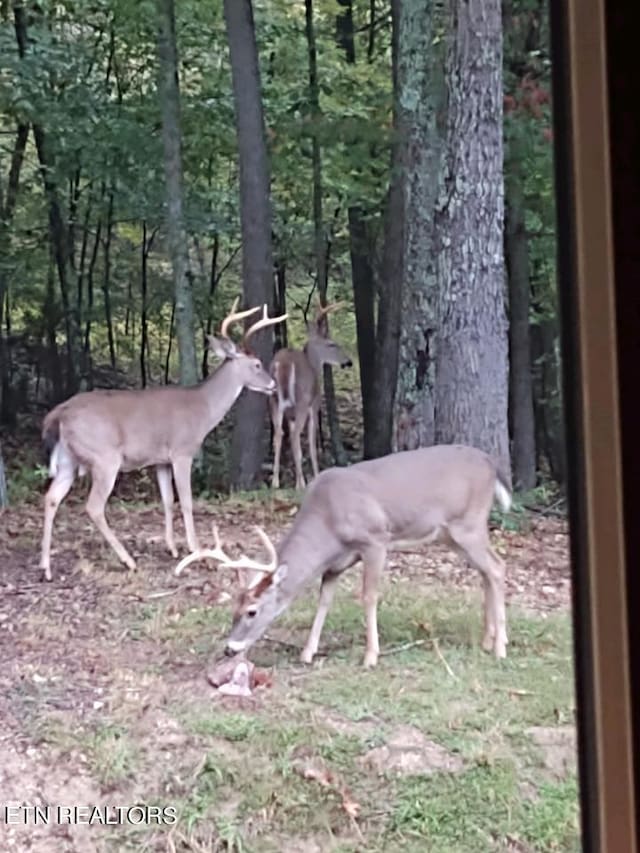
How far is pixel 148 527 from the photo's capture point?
4.64 metres

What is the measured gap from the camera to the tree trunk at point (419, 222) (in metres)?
5.29

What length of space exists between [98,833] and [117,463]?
2.09 metres

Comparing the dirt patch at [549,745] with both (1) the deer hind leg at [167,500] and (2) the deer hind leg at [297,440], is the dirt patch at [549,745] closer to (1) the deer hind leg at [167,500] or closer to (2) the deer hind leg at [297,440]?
(1) the deer hind leg at [167,500]

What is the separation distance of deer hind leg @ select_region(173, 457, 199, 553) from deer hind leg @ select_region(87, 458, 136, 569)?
213 millimetres

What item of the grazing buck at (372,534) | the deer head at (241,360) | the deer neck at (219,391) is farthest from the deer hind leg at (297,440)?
the grazing buck at (372,534)

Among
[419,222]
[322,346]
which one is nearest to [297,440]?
[322,346]

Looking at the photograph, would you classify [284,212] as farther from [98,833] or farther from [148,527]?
[98,833]

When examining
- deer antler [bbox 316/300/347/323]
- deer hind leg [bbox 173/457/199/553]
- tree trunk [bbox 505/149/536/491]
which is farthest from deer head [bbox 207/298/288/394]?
deer antler [bbox 316/300/347/323]

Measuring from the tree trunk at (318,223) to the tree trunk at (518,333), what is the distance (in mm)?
1179

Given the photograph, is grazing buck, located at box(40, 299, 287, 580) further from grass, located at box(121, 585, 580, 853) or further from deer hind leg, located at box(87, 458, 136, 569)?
grass, located at box(121, 585, 580, 853)

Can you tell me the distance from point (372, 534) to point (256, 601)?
0.33 metres

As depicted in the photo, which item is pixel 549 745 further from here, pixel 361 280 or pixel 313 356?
pixel 361 280

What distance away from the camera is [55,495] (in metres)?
4.12

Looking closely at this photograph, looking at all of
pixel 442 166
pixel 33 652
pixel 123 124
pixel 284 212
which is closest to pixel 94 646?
pixel 33 652
